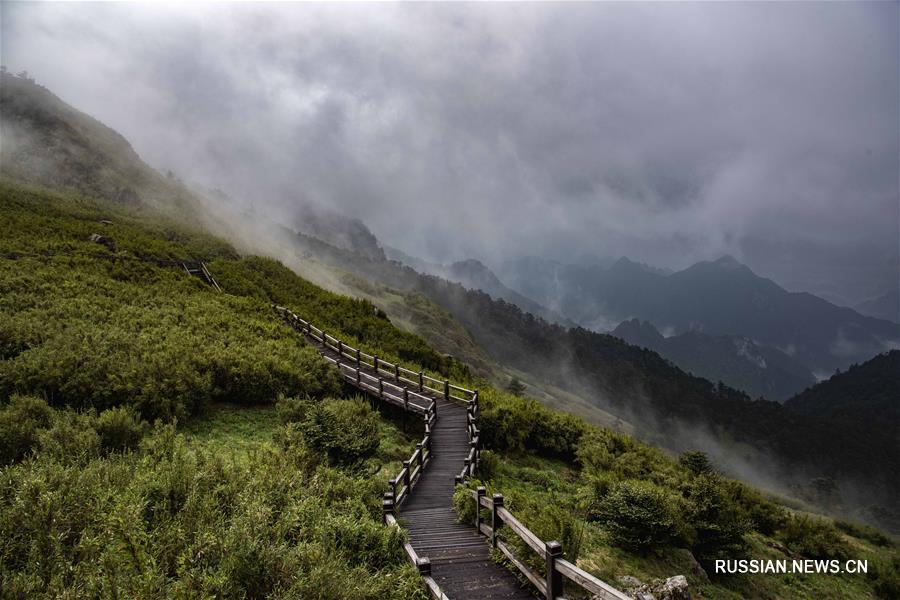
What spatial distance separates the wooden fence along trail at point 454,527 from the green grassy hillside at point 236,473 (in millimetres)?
654

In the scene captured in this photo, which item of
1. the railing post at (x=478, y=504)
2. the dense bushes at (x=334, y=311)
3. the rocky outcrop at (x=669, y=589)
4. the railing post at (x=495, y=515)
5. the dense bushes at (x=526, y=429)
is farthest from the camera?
the dense bushes at (x=334, y=311)

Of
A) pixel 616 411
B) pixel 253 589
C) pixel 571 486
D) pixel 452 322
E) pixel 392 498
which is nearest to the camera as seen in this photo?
pixel 253 589

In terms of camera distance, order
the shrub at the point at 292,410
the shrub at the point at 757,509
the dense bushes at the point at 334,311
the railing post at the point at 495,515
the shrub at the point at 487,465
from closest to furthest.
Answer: the railing post at the point at 495,515 < the shrub at the point at 487,465 < the shrub at the point at 292,410 < the shrub at the point at 757,509 < the dense bushes at the point at 334,311

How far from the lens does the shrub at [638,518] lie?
11.6m

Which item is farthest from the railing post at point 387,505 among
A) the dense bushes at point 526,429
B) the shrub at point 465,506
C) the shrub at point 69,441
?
the dense bushes at point 526,429

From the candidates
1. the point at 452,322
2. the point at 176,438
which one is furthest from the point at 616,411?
the point at 176,438

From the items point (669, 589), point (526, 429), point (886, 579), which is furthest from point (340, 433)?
point (886, 579)

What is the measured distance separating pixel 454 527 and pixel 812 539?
49.7ft

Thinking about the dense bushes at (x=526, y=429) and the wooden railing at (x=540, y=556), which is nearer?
the wooden railing at (x=540, y=556)

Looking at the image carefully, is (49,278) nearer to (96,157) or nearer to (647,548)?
(647,548)

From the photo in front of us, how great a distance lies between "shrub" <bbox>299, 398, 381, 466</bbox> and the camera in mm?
13414

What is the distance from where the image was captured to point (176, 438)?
12.4 metres

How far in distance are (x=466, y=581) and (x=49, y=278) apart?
26.9 m

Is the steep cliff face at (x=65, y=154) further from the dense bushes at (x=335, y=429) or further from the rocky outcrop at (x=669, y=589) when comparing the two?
the rocky outcrop at (x=669, y=589)
